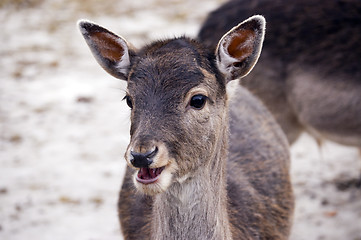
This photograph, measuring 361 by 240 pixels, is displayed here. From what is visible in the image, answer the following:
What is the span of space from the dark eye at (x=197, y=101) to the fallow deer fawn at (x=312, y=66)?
244 cm

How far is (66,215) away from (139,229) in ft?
6.69

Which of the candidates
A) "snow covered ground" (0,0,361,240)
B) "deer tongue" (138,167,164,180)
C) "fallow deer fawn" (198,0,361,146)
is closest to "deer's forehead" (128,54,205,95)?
"deer tongue" (138,167,164,180)

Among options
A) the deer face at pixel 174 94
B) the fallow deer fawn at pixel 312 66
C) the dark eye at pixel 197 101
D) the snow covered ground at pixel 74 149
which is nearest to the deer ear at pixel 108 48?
the deer face at pixel 174 94

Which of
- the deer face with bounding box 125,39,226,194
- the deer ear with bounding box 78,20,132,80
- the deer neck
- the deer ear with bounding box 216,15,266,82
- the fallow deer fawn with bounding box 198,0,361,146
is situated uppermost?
the fallow deer fawn with bounding box 198,0,361,146

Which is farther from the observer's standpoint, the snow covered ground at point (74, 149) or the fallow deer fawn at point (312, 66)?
the snow covered ground at point (74, 149)

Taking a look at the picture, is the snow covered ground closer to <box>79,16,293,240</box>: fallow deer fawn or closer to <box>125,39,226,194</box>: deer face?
<box>79,16,293,240</box>: fallow deer fawn

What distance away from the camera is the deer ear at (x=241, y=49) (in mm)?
3113

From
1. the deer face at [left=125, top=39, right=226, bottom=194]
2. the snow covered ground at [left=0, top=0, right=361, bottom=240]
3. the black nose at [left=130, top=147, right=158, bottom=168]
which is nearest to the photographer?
the black nose at [left=130, top=147, right=158, bottom=168]

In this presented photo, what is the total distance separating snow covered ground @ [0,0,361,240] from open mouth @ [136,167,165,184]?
9.08ft

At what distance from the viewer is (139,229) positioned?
3822mm

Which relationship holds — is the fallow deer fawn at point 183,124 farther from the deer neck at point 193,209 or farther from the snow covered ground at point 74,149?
the snow covered ground at point 74,149

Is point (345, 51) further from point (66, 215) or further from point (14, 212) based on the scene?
point (14, 212)

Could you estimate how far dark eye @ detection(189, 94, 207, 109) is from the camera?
9.69ft

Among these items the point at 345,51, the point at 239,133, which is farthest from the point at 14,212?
the point at 345,51
